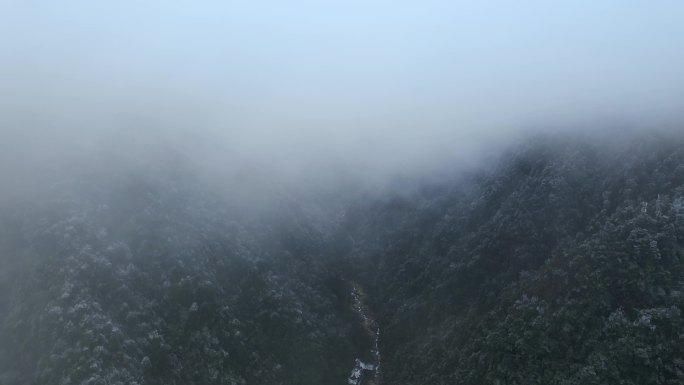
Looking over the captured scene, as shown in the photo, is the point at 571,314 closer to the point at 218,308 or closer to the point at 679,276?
the point at 679,276

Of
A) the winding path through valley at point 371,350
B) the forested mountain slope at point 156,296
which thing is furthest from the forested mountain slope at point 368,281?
the winding path through valley at point 371,350

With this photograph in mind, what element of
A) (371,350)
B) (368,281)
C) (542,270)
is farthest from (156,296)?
(542,270)

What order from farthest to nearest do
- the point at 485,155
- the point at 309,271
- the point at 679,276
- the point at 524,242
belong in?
the point at 485,155, the point at 309,271, the point at 524,242, the point at 679,276

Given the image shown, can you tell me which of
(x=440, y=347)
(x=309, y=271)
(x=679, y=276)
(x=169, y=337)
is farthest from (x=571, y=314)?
(x=169, y=337)

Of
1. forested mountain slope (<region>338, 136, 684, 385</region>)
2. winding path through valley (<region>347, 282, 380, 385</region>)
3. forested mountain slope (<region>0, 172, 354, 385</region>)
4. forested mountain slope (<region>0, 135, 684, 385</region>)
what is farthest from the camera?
winding path through valley (<region>347, 282, 380, 385</region>)

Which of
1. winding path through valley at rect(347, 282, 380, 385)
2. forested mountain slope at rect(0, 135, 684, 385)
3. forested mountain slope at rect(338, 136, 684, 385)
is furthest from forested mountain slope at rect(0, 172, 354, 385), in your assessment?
forested mountain slope at rect(338, 136, 684, 385)

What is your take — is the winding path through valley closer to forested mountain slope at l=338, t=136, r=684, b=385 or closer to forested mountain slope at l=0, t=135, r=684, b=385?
forested mountain slope at l=0, t=135, r=684, b=385

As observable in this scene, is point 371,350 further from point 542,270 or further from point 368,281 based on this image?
point 542,270
